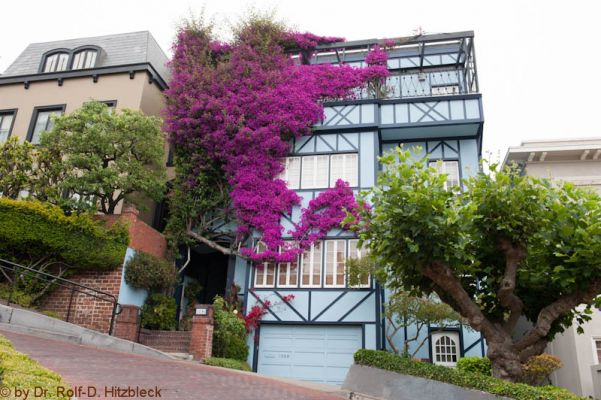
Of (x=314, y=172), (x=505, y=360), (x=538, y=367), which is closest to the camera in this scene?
(x=505, y=360)

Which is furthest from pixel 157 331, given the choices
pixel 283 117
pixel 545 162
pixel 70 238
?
pixel 545 162

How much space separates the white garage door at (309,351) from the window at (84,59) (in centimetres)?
1369

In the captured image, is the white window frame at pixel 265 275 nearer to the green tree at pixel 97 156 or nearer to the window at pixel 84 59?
the green tree at pixel 97 156

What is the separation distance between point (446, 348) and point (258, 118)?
10287mm

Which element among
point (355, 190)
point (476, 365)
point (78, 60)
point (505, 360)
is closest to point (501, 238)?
point (505, 360)

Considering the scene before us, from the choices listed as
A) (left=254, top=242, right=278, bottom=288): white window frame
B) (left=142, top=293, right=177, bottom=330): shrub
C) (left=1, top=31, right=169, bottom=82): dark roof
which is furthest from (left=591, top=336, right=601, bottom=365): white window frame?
(left=1, top=31, right=169, bottom=82): dark roof

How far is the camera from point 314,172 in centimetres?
1847

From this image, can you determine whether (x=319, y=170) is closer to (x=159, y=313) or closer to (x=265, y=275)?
(x=265, y=275)

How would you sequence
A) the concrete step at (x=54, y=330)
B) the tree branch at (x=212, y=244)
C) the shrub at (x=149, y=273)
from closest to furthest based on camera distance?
the concrete step at (x=54, y=330) < the shrub at (x=149, y=273) < the tree branch at (x=212, y=244)

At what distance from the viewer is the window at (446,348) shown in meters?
16.3

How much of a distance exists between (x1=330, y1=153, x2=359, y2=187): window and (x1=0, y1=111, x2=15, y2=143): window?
13677 mm

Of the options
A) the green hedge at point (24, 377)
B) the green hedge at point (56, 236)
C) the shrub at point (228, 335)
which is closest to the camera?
the green hedge at point (24, 377)

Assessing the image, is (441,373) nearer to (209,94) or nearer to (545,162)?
(545,162)

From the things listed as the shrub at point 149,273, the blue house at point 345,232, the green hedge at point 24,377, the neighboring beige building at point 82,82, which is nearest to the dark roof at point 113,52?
the neighboring beige building at point 82,82
